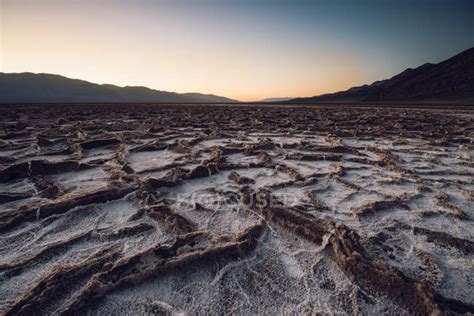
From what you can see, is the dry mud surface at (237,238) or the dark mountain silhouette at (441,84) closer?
the dry mud surface at (237,238)

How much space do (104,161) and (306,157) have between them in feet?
8.89

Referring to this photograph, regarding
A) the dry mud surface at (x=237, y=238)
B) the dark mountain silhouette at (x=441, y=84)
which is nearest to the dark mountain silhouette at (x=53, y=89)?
the dark mountain silhouette at (x=441, y=84)

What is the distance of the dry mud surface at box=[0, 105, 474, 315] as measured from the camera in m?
1.34

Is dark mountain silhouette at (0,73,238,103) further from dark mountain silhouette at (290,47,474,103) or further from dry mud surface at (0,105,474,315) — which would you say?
dry mud surface at (0,105,474,315)

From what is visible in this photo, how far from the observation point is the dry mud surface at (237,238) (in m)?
1.34

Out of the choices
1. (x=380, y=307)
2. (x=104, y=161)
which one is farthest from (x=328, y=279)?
(x=104, y=161)

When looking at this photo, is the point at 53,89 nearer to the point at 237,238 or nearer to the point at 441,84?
the point at 441,84

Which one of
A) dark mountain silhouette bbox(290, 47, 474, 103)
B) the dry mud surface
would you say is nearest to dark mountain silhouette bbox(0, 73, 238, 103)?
dark mountain silhouette bbox(290, 47, 474, 103)

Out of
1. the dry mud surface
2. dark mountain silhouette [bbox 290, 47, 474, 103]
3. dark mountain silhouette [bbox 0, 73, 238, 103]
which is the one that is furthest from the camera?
dark mountain silhouette [bbox 0, 73, 238, 103]

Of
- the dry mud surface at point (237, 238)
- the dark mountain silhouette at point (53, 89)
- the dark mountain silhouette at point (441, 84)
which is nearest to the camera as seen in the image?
the dry mud surface at point (237, 238)

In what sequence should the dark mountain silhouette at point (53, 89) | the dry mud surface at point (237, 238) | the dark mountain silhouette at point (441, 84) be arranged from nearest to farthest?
the dry mud surface at point (237, 238) < the dark mountain silhouette at point (441, 84) < the dark mountain silhouette at point (53, 89)

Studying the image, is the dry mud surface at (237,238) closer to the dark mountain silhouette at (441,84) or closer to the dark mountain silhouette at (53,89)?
the dark mountain silhouette at (441,84)

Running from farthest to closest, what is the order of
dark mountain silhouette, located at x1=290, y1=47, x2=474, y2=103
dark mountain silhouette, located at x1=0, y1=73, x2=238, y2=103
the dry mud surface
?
dark mountain silhouette, located at x1=0, y1=73, x2=238, y2=103 → dark mountain silhouette, located at x1=290, y1=47, x2=474, y2=103 → the dry mud surface

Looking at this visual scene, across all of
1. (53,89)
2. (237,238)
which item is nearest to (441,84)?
(237,238)
